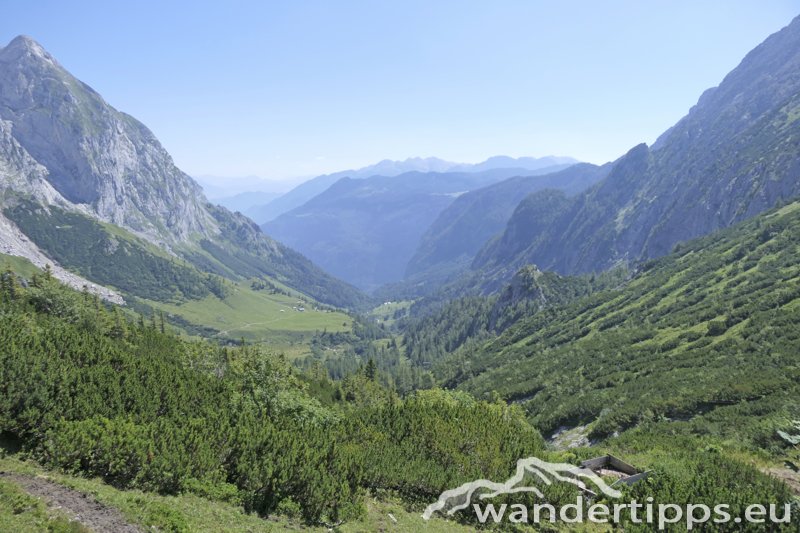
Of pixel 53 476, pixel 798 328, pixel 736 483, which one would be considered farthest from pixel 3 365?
pixel 798 328

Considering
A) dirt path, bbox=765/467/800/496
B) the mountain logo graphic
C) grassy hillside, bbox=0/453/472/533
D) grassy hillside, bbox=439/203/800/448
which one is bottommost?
grassy hillside, bbox=439/203/800/448

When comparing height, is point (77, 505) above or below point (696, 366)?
above

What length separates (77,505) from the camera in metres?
26.5

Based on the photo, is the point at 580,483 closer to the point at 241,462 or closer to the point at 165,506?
the point at 241,462

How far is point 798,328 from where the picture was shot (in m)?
105

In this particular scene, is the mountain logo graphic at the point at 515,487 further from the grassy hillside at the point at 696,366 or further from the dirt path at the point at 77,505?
the dirt path at the point at 77,505

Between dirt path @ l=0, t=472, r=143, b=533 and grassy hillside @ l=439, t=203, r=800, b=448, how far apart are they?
5384 centimetres

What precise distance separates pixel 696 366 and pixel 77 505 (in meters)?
120

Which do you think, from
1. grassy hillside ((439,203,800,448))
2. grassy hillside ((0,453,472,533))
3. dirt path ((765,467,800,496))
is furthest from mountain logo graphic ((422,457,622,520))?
grassy hillside ((439,203,800,448))

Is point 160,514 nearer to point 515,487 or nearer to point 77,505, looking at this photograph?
point 77,505

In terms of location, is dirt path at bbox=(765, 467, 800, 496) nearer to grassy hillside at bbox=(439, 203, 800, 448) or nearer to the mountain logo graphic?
grassy hillside at bbox=(439, 203, 800, 448)

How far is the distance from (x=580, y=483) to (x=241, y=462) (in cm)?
2670

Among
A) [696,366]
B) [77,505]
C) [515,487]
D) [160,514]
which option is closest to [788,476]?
[515,487]

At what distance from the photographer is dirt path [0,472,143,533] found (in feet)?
82.8
